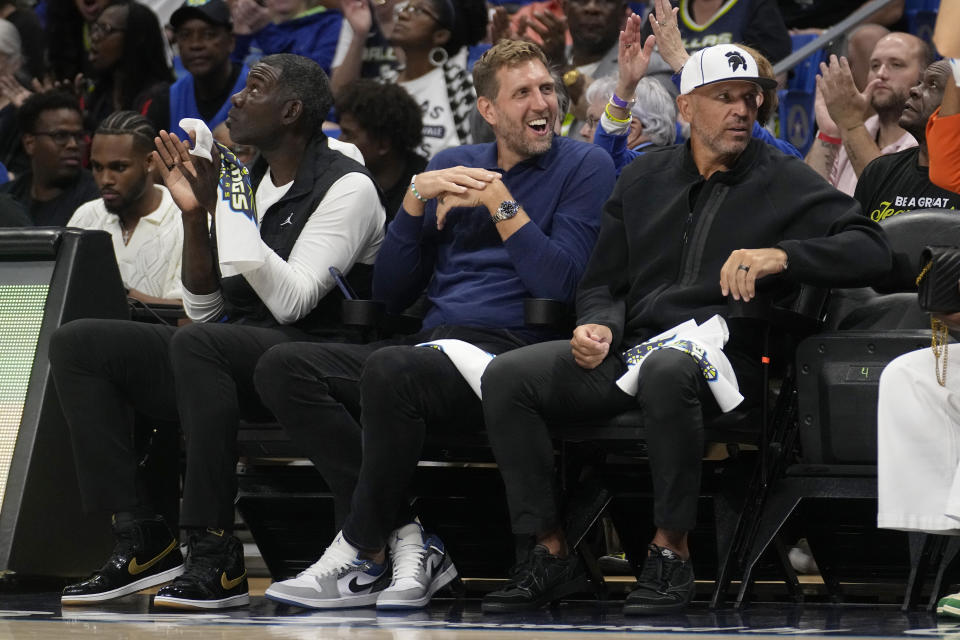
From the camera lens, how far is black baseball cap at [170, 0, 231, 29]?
7188 millimetres

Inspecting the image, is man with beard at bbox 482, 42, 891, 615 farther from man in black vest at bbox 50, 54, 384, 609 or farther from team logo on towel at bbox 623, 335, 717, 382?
man in black vest at bbox 50, 54, 384, 609

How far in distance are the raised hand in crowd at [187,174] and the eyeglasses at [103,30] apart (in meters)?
3.63

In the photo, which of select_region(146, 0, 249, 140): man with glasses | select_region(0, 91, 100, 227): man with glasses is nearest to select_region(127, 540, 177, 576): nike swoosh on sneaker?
select_region(0, 91, 100, 227): man with glasses

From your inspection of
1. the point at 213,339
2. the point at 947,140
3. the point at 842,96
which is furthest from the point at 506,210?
the point at 842,96

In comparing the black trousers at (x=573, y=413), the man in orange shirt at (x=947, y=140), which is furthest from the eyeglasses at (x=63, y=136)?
the man in orange shirt at (x=947, y=140)

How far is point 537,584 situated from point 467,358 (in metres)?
0.64

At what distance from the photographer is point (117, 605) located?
398 cm

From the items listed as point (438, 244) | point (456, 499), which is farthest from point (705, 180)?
point (456, 499)

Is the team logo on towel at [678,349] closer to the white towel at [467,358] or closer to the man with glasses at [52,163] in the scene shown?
the white towel at [467,358]

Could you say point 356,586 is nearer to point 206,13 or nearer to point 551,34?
point 551,34

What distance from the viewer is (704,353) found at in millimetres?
3629

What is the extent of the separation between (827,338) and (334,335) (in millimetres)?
1547

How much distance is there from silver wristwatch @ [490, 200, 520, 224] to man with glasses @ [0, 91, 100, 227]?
2.92m

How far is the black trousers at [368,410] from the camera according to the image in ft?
12.6
